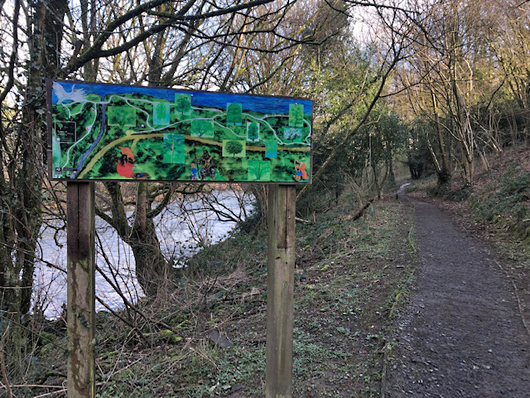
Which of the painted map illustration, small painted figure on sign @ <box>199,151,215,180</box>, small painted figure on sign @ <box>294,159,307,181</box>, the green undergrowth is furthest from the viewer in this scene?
the green undergrowth

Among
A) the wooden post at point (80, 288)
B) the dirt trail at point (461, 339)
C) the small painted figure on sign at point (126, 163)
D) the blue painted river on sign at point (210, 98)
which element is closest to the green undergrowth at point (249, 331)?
the dirt trail at point (461, 339)

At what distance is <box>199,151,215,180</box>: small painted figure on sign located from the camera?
2383 mm

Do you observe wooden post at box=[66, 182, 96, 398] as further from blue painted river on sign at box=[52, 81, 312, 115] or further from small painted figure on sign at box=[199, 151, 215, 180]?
small painted figure on sign at box=[199, 151, 215, 180]

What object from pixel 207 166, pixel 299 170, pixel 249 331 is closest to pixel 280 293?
pixel 299 170

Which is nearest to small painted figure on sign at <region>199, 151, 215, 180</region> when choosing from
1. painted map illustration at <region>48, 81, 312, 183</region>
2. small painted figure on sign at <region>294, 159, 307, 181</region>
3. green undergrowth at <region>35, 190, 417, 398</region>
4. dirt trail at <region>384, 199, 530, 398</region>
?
painted map illustration at <region>48, 81, 312, 183</region>

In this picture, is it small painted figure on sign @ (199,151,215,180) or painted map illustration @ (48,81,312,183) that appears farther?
small painted figure on sign @ (199,151,215,180)

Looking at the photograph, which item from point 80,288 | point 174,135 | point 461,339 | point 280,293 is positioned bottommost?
point 461,339

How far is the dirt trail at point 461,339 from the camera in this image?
130 inches

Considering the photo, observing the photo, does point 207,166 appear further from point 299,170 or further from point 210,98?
point 299,170

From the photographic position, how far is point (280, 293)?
8.92 ft

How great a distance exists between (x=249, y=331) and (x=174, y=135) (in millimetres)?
3425

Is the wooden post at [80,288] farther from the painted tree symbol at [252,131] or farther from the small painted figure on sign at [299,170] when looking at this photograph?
the small painted figure on sign at [299,170]

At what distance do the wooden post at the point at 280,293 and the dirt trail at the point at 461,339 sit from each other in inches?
43.9

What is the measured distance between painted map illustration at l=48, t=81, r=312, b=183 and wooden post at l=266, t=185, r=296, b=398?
0.28 meters
